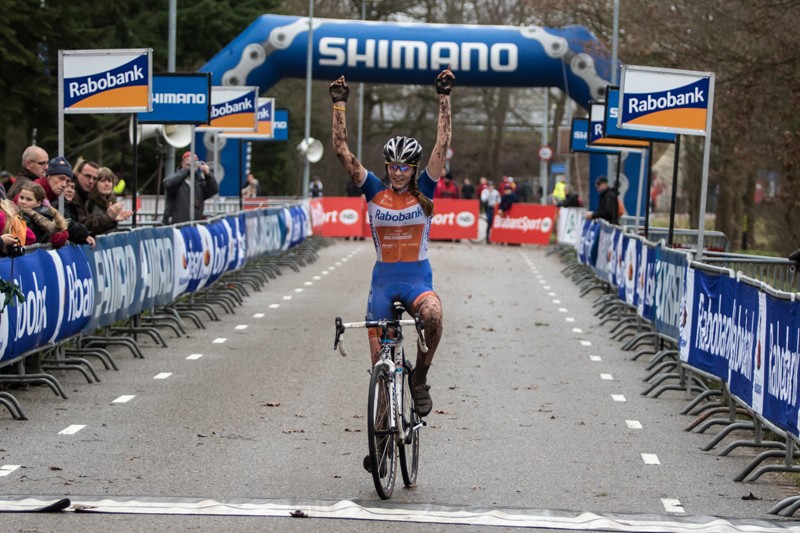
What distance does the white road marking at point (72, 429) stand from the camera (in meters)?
10.5

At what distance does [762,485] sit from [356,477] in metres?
2.63

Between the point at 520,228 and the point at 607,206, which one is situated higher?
the point at 607,206

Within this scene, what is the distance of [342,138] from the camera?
29.8ft

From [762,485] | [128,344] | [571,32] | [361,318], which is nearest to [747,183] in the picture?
[571,32]

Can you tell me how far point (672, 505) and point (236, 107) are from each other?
61.5 ft

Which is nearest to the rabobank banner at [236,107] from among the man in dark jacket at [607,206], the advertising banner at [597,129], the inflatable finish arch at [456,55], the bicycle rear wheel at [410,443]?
the advertising banner at [597,129]

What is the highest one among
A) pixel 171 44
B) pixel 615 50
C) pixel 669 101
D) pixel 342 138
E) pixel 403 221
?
pixel 615 50

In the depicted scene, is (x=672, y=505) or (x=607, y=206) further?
(x=607, y=206)

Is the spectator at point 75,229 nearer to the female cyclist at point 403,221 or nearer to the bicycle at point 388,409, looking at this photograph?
the female cyclist at point 403,221

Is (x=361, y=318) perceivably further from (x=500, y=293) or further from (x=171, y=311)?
(x=500, y=293)

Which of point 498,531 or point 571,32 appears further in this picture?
point 571,32

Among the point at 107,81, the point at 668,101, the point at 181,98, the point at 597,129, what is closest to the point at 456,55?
the point at 597,129

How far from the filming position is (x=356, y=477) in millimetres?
9109

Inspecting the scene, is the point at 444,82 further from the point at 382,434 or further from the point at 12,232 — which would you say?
the point at 12,232
